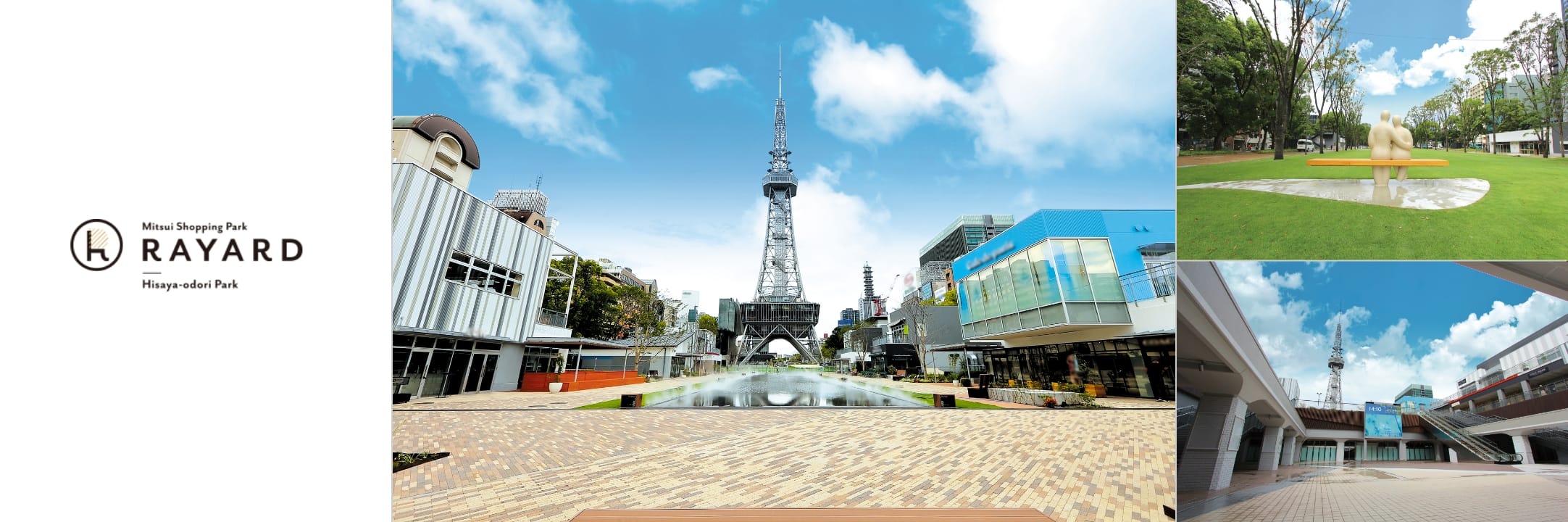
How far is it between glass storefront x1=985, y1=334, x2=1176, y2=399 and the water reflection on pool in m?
3.02

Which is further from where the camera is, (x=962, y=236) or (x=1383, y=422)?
(x=962, y=236)

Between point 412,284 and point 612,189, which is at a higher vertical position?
point 612,189

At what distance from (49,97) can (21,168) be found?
0.35 meters

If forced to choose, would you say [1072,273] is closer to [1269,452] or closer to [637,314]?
[1269,452]

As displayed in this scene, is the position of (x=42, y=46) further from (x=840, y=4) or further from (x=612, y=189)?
(x=840, y=4)

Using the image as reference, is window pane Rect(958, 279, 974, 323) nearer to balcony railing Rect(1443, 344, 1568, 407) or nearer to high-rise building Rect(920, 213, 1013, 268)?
high-rise building Rect(920, 213, 1013, 268)

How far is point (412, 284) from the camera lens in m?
8.00

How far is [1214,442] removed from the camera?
262cm

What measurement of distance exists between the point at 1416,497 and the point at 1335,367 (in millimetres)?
699

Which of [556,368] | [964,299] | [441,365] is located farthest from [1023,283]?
[441,365]

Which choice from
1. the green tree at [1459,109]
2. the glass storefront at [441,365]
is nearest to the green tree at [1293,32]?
the green tree at [1459,109]

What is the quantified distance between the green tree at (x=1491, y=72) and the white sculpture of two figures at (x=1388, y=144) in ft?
1.31

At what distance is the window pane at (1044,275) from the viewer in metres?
8.72

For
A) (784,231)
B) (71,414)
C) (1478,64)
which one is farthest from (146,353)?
(784,231)
